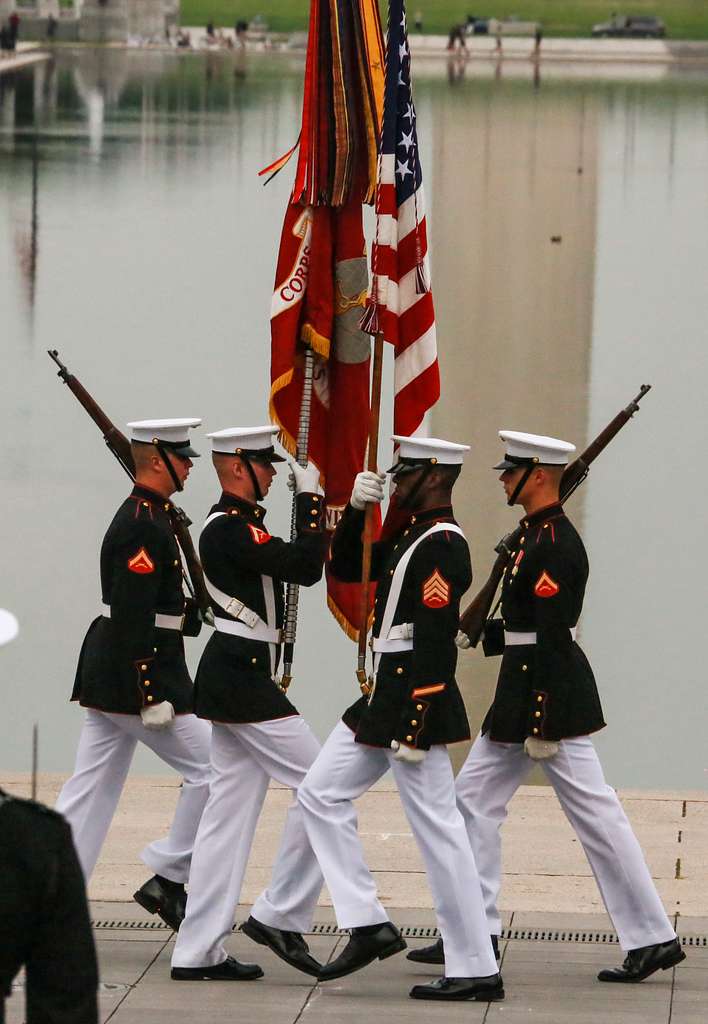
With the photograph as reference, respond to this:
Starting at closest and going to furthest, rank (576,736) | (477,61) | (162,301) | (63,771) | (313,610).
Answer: (576,736), (63,771), (313,610), (162,301), (477,61)

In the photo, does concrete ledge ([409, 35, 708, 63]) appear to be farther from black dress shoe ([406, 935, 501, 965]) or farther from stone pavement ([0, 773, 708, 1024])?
black dress shoe ([406, 935, 501, 965])

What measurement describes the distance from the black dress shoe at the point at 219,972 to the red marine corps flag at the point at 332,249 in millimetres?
1526

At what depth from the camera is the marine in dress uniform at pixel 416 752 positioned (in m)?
6.05

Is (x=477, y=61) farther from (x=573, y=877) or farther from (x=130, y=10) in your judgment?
(x=573, y=877)

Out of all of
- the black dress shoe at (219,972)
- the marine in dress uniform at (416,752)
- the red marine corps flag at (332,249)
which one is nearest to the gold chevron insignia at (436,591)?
the marine in dress uniform at (416,752)

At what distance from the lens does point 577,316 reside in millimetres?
22562

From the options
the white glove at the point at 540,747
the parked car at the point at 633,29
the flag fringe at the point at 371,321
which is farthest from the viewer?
the parked car at the point at 633,29

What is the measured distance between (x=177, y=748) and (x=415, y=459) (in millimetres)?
1132

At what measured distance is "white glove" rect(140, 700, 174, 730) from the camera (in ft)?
20.8

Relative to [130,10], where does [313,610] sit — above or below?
below

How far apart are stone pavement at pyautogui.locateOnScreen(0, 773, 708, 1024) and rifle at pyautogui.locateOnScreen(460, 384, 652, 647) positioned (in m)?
0.97

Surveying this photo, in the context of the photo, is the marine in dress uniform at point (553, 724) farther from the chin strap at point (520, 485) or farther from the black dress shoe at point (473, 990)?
the black dress shoe at point (473, 990)

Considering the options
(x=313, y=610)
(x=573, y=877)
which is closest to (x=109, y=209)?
(x=313, y=610)

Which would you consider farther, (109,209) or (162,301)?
(109,209)
